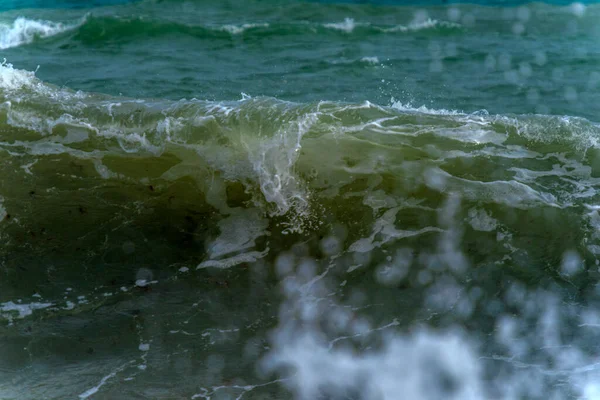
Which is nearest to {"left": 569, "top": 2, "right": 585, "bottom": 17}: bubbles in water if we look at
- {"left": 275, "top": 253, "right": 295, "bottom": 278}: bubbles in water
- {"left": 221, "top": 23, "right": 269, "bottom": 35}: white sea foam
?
{"left": 221, "top": 23, "right": 269, "bottom": 35}: white sea foam

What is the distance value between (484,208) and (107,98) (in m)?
2.93

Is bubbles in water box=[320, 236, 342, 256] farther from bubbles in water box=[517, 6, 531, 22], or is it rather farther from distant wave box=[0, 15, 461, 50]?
bubbles in water box=[517, 6, 531, 22]

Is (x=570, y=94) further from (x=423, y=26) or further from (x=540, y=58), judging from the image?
(x=423, y=26)

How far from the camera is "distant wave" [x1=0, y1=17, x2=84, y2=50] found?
9.58m

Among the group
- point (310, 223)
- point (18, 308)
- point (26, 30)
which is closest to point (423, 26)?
point (26, 30)

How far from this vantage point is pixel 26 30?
9.88 meters

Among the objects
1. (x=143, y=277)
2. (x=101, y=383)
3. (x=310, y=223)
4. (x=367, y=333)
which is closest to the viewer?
(x=101, y=383)

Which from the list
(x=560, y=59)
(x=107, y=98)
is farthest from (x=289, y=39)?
(x=107, y=98)

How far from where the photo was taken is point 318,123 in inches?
185

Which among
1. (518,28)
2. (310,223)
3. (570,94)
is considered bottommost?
(310,223)

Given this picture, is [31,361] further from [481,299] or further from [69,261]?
[481,299]

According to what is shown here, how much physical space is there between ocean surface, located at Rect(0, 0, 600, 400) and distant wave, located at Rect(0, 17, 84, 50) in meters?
4.60

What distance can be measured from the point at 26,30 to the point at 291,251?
7351 mm

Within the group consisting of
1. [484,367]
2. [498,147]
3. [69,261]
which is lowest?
[484,367]
